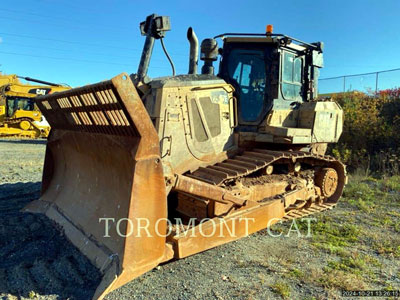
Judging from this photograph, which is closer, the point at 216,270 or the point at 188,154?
the point at 216,270

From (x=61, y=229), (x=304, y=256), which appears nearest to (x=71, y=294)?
(x=61, y=229)

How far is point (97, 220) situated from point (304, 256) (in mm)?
2277

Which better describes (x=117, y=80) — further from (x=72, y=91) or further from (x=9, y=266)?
(x=9, y=266)

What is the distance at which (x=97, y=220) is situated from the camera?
3422 mm

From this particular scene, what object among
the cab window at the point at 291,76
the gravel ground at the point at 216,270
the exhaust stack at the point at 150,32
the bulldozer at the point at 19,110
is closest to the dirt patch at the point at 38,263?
the gravel ground at the point at 216,270

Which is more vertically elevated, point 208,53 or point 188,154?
point 208,53

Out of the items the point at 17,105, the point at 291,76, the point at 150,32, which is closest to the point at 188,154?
the point at 150,32

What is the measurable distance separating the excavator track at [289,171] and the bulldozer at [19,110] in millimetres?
16762

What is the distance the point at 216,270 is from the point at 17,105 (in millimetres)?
19230

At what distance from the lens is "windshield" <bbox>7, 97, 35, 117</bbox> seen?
62.4 ft

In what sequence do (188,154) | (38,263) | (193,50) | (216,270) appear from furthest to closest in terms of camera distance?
(193,50) → (188,154) → (216,270) → (38,263)

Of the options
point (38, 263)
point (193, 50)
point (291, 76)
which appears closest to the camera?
point (38, 263)

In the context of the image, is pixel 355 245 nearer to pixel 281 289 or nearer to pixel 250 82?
pixel 281 289

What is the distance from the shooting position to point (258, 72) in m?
4.94
